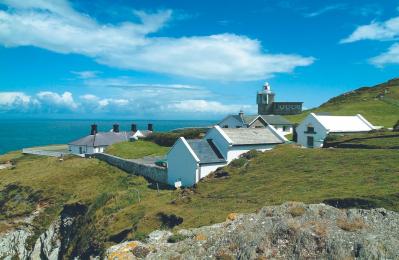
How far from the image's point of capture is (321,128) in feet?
152

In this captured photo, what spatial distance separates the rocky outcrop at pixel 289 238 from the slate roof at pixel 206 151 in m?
17.3

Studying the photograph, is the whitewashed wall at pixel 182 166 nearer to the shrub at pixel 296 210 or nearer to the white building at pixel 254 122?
the shrub at pixel 296 210

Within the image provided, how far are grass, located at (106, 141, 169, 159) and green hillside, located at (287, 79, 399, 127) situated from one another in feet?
108

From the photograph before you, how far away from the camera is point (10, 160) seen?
68.0m

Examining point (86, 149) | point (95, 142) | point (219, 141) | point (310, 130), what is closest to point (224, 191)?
point (219, 141)

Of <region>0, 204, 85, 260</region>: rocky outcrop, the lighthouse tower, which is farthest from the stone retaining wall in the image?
the lighthouse tower

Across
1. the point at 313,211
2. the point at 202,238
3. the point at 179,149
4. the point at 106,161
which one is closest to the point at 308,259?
the point at 313,211

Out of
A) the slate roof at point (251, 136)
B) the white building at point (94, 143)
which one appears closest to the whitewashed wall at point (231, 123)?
the slate roof at point (251, 136)

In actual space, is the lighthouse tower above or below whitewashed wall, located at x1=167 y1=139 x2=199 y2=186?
above

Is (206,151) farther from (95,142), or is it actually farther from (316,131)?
(95,142)

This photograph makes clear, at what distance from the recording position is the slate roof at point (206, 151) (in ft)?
124

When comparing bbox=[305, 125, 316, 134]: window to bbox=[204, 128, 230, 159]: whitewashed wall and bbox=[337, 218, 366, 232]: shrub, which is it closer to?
bbox=[204, 128, 230, 159]: whitewashed wall

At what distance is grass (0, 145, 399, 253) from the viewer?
23.8m

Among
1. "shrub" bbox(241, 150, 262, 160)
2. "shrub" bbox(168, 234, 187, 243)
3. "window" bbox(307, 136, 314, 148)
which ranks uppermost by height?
"window" bbox(307, 136, 314, 148)
